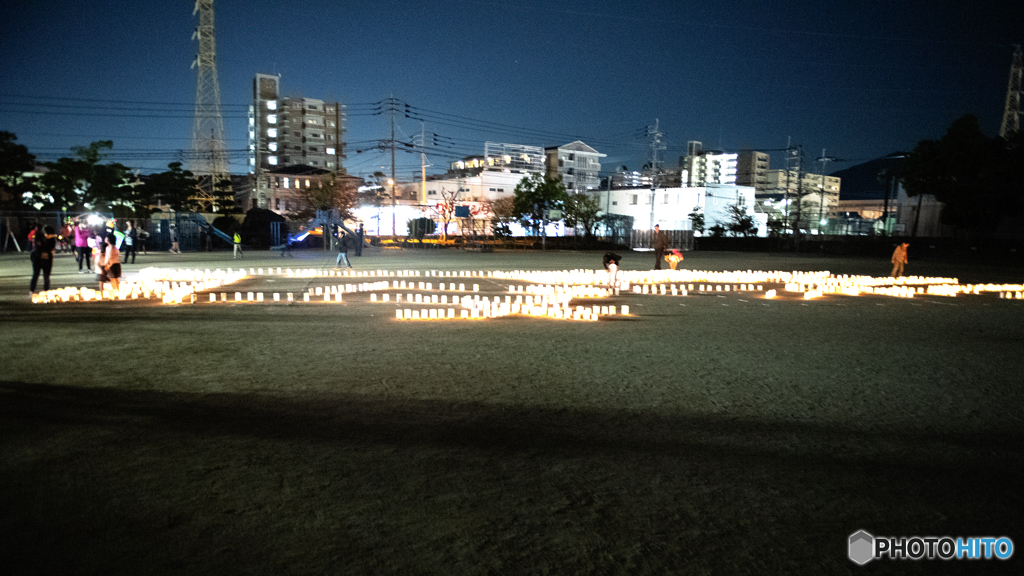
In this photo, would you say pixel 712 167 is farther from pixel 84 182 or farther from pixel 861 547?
pixel 861 547

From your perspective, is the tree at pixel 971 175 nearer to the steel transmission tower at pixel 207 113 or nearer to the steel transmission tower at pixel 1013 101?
the steel transmission tower at pixel 1013 101

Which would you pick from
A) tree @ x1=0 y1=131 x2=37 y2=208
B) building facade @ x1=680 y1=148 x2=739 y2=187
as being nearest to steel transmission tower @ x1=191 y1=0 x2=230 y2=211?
tree @ x1=0 y1=131 x2=37 y2=208

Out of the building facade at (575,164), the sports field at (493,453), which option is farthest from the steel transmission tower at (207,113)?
the sports field at (493,453)

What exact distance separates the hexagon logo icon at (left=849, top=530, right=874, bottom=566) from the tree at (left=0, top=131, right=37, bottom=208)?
53753mm

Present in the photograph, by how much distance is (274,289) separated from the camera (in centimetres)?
1783

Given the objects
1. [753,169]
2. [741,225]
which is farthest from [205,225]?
[753,169]

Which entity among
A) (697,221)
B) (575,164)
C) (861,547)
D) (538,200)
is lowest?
(861,547)

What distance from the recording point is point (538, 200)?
55750mm

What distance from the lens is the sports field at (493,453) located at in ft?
11.7

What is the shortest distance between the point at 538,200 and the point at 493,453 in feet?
169

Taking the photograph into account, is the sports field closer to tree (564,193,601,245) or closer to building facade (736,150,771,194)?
tree (564,193,601,245)

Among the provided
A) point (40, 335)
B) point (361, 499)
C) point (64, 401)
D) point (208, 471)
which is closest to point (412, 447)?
point (361, 499)

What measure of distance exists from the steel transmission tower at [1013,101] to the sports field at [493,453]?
163ft

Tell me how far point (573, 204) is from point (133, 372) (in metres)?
52.5
